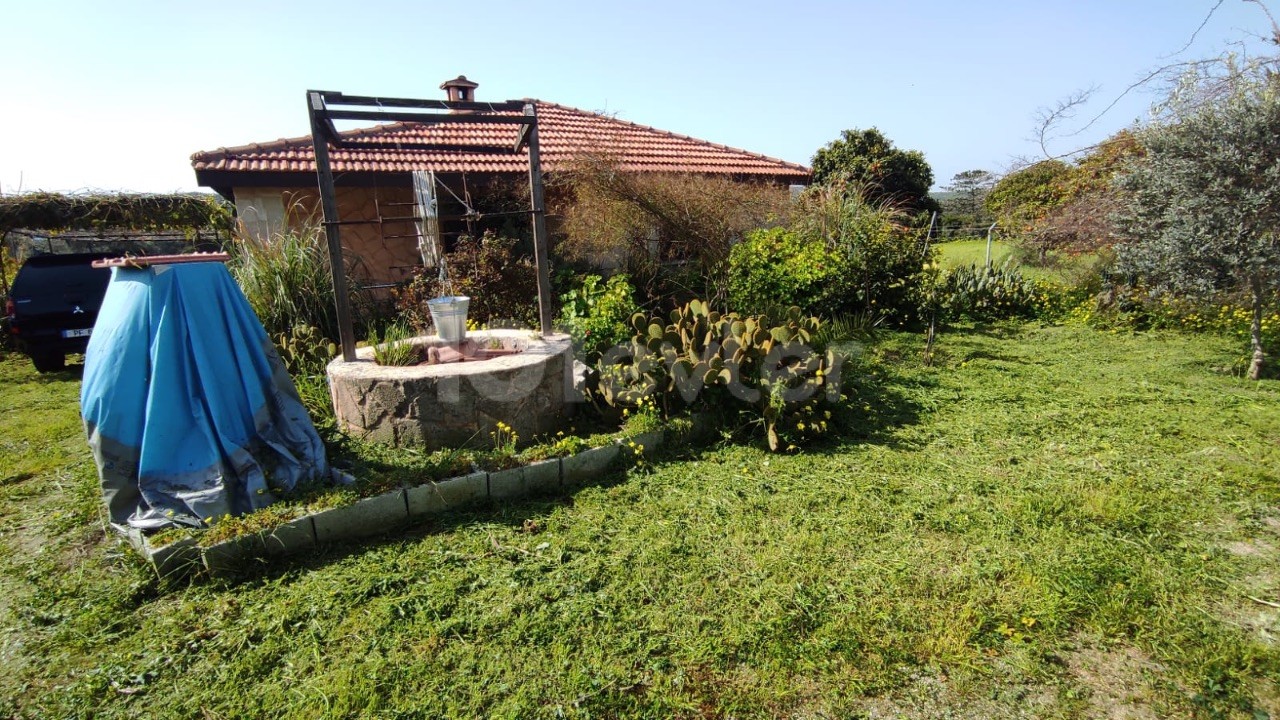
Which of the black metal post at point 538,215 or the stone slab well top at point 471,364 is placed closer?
the stone slab well top at point 471,364

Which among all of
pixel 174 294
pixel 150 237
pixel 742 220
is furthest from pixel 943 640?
pixel 150 237

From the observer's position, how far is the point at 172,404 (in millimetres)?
3203

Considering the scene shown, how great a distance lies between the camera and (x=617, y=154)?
27.8ft

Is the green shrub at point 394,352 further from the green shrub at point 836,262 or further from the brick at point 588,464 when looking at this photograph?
the green shrub at point 836,262

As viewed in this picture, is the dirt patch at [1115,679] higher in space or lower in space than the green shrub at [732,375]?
lower

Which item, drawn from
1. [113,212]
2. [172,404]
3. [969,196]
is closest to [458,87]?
[113,212]

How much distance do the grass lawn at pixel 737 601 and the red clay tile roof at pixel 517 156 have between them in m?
4.73

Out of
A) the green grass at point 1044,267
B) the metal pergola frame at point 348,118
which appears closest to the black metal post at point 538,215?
the metal pergola frame at point 348,118

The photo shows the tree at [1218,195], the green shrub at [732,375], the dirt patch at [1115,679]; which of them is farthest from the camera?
the tree at [1218,195]

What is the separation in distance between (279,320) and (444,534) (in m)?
4.03

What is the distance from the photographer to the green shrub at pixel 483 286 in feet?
22.7

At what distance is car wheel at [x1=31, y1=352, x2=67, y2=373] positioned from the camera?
770 cm

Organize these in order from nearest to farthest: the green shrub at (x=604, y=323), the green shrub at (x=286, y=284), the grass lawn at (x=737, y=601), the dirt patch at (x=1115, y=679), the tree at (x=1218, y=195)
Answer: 1. the dirt patch at (x=1115, y=679)
2. the grass lawn at (x=737, y=601)
3. the tree at (x=1218, y=195)
4. the green shrub at (x=604, y=323)
5. the green shrub at (x=286, y=284)

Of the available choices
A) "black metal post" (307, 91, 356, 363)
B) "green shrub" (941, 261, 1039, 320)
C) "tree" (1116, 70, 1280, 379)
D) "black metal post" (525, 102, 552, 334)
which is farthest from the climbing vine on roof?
"tree" (1116, 70, 1280, 379)
